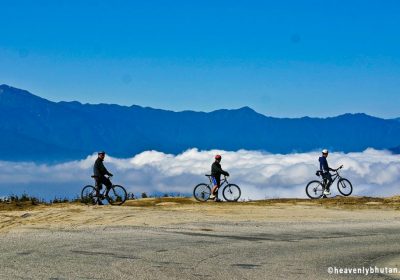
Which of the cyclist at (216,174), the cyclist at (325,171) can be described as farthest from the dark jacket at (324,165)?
the cyclist at (216,174)

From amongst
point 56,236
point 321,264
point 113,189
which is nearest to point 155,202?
point 113,189

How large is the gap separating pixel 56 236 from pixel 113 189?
33.8ft

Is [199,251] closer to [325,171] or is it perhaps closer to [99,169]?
[99,169]

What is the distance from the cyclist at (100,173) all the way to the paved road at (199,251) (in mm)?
7083

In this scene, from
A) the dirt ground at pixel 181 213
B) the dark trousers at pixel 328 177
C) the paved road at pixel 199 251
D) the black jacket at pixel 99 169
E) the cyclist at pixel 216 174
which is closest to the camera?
the paved road at pixel 199 251

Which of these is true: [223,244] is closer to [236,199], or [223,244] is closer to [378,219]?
[378,219]

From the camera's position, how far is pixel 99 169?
2925 centimetres

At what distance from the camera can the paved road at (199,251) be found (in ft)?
44.9

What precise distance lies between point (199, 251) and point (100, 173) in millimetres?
13420

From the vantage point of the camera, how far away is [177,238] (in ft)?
63.9

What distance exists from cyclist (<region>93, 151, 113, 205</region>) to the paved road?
7083 mm

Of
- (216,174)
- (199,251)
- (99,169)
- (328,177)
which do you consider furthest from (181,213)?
(328,177)

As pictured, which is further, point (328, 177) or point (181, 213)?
point (328, 177)

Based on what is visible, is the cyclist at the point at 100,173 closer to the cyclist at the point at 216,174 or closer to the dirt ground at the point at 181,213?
the dirt ground at the point at 181,213
